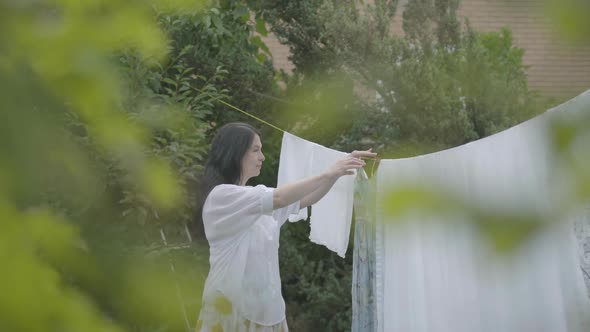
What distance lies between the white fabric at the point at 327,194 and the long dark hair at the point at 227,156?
0.56 meters

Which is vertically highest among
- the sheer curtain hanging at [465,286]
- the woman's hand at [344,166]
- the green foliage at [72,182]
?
the woman's hand at [344,166]

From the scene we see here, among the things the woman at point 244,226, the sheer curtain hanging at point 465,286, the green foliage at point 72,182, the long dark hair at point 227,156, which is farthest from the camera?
the long dark hair at point 227,156

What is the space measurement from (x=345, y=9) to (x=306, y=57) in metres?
0.37

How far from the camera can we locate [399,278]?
2.86 meters

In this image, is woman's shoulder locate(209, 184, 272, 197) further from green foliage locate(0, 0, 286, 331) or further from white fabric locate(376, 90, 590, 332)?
green foliage locate(0, 0, 286, 331)

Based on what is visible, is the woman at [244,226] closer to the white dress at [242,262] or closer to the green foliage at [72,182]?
the white dress at [242,262]

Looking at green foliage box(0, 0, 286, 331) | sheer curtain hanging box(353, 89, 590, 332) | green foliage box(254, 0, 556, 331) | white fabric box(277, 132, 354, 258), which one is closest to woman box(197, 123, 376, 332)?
sheer curtain hanging box(353, 89, 590, 332)

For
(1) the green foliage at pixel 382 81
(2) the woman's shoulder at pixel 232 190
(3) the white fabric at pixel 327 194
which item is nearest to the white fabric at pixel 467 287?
(3) the white fabric at pixel 327 194

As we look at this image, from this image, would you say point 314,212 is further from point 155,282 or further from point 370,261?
point 155,282

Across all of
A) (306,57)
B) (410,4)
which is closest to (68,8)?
(410,4)

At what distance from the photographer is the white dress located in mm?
2469

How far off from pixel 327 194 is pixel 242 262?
770 millimetres

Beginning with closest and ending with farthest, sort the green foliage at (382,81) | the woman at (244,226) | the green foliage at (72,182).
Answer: the green foliage at (72,182) < the woman at (244,226) < the green foliage at (382,81)

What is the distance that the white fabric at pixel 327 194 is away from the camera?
10.3 feet
